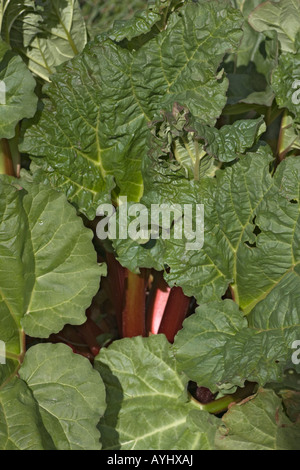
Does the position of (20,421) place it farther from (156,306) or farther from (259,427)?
(156,306)

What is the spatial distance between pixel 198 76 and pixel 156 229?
1.16 feet

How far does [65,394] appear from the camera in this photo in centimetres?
124

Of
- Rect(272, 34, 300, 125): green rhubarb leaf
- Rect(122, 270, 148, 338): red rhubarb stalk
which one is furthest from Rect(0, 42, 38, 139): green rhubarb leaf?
Rect(272, 34, 300, 125): green rhubarb leaf

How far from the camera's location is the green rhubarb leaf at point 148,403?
52.1 inches

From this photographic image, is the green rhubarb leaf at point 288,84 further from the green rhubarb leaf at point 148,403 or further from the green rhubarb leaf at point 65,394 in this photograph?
the green rhubarb leaf at point 65,394

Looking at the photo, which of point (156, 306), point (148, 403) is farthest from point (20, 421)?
point (156, 306)

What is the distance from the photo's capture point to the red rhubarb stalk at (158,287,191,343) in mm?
1551

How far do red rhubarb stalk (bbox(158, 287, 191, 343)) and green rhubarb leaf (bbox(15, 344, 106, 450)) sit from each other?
1.15 ft

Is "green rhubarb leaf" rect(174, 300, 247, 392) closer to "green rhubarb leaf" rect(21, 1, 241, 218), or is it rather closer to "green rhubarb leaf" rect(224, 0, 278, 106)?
"green rhubarb leaf" rect(21, 1, 241, 218)

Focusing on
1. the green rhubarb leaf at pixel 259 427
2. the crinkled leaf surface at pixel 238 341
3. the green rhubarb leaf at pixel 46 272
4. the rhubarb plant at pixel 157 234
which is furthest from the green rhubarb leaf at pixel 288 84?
the green rhubarb leaf at pixel 259 427

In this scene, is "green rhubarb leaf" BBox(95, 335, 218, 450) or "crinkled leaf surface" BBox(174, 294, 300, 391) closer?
"crinkled leaf surface" BBox(174, 294, 300, 391)

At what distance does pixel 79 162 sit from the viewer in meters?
1.51
